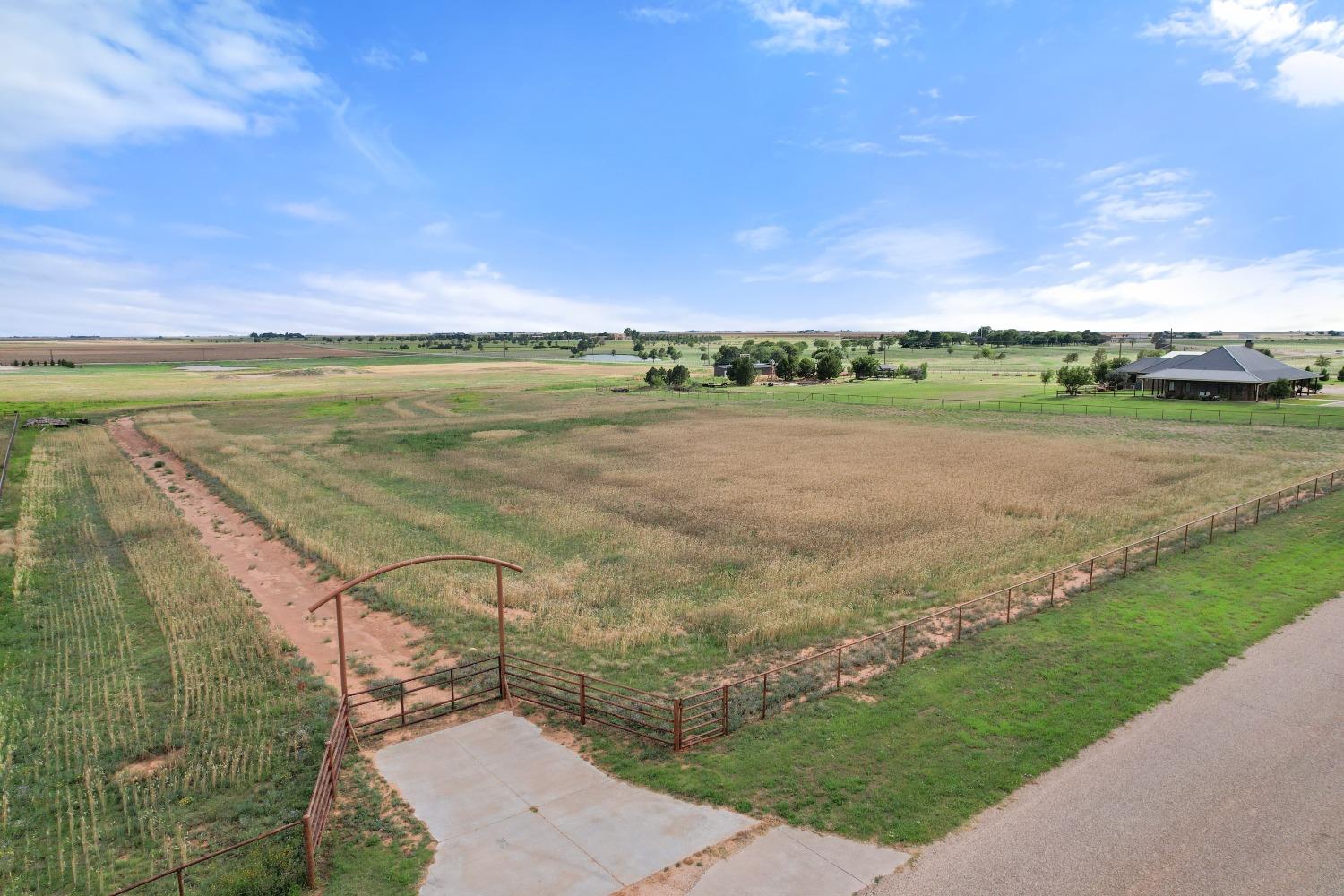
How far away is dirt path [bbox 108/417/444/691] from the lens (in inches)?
766

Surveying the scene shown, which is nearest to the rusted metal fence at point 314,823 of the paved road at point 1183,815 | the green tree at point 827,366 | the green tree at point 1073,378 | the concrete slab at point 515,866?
the concrete slab at point 515,866

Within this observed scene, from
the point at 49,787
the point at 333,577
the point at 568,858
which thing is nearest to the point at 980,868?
the point at 568,858

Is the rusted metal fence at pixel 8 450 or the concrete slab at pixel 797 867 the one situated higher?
the rusted metal fence at pixel 8 450

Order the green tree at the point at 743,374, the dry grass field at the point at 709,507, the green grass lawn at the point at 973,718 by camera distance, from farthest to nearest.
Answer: the green tree at the point at 743,374 < the dry grass field at the point at 709,507 < the green grass lawn at the point at 973,718

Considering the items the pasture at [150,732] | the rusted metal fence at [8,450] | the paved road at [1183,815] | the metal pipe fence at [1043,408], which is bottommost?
the pasture at [150,732]

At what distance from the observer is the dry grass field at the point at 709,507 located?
2206 centimetres

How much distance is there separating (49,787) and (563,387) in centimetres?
9819

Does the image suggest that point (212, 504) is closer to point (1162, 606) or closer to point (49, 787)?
point (49, 787)

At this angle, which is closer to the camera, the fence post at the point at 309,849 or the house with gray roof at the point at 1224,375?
the fence post at the point at 309,849

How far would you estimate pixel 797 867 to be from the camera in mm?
11125

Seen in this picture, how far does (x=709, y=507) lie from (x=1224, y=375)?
230 ft

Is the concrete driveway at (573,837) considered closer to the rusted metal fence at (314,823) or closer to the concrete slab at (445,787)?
the concrete slab at (445,787)

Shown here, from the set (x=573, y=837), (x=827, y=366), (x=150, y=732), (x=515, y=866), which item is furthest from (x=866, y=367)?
(x=515, y=866)

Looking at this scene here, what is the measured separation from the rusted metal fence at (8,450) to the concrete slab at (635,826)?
143 ft
